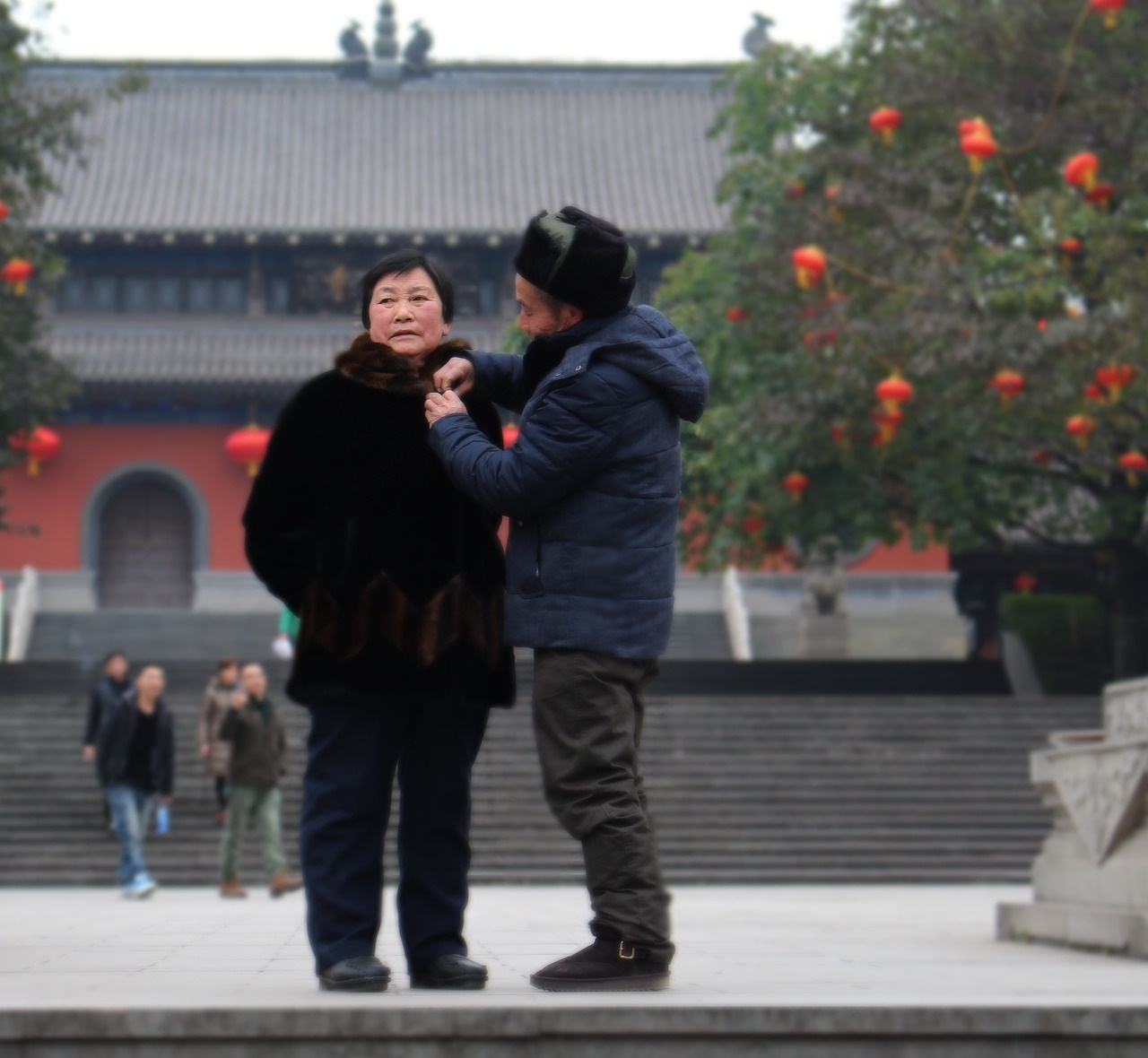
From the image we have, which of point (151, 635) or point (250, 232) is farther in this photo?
point (250, 232)

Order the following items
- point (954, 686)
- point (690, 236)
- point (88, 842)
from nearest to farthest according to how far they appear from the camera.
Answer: point (88, 842), point (954, 686), point (690, 236)

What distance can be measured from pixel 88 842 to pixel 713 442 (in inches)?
292

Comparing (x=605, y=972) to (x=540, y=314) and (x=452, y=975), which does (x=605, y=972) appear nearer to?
(x=452, y=975)

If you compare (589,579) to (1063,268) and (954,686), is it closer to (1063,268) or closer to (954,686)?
(1063,268)

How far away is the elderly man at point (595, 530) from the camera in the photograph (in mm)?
4188

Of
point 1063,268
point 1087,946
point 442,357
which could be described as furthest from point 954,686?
point 442,357

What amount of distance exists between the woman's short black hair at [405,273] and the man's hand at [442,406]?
257 millimetres

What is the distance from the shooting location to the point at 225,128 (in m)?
32.7

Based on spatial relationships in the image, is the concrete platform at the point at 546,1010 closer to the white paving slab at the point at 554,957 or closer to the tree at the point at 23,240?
the white paving slab at the point at 554,957

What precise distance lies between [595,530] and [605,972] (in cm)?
89

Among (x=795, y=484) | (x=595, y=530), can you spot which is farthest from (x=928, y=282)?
(x=595, y=530)

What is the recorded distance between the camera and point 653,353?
14.3 ft

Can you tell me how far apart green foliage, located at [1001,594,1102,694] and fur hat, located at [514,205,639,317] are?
2171cm

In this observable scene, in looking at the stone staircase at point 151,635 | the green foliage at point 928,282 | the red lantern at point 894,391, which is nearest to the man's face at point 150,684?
the green foliage at point 928,282
